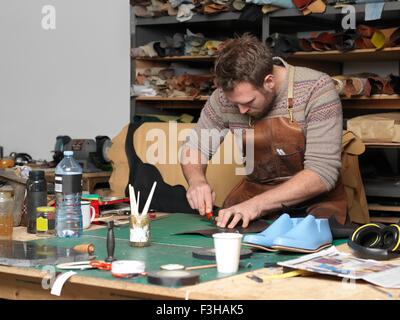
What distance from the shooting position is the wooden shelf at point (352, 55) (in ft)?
15.6

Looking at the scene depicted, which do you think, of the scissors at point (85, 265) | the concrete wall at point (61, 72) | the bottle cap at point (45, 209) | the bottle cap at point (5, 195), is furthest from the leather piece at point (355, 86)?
the scissors at point (85, 265)

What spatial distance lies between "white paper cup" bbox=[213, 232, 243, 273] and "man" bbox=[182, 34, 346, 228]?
2.46 feet

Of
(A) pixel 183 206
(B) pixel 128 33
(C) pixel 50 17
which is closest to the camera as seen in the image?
(A) pixel 183 206

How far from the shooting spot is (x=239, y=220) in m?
3.09

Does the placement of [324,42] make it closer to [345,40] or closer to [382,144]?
[345,40]

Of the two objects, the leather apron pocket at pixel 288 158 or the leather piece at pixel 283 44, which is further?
the leather piece at pixel 283 44

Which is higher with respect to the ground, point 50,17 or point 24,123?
point 50,17

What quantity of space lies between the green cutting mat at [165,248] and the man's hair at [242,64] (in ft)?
2.12

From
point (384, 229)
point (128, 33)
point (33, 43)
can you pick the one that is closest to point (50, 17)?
point (33, 43)

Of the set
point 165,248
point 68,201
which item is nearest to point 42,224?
point 68,201

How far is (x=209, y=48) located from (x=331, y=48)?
0.94 meters

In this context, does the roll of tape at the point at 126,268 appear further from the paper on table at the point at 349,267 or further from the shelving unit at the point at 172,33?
the shelving unit at the point at 172,33

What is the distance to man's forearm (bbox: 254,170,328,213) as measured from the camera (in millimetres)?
3268

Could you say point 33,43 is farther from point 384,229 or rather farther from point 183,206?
point 384,229
